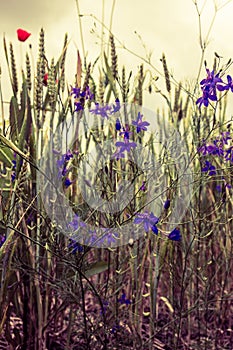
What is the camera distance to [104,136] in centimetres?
164

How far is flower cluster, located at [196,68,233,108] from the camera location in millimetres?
1280

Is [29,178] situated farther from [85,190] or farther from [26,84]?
[26,84]

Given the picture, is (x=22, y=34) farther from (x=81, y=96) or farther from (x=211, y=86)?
(x=211, y=86)

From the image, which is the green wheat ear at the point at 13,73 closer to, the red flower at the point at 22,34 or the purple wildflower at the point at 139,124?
the red flower at the point at 22,34

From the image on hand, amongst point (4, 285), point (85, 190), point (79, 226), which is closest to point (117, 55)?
point (85, 190)

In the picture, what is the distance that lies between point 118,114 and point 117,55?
0.20 m

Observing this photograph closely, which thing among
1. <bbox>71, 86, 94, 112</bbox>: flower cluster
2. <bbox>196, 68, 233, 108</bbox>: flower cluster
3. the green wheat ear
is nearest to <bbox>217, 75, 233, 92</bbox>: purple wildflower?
<bbox>196, 68, 233, 108</bbox>: flower cluster

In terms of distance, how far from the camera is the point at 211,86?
129 cm

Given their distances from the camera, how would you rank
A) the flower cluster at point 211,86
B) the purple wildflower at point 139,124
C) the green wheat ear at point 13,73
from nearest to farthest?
the flower cluster at point 211,86
the purple wildflower at point 139,124
the green wheat ear at point 13,73

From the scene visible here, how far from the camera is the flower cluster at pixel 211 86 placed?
1280 millimetres

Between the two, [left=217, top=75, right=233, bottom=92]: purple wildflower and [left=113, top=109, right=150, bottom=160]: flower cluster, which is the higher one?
[left=217, top=75, right=233, bottom=92]: purple wildflower

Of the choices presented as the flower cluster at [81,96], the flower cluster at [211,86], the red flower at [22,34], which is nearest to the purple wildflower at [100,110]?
the flower cluster at [81,96]

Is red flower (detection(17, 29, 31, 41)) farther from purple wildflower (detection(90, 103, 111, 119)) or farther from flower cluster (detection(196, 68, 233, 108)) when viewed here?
flower cluster (detection(196, 68, 233, 108))

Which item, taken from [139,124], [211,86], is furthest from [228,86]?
[139,124]
